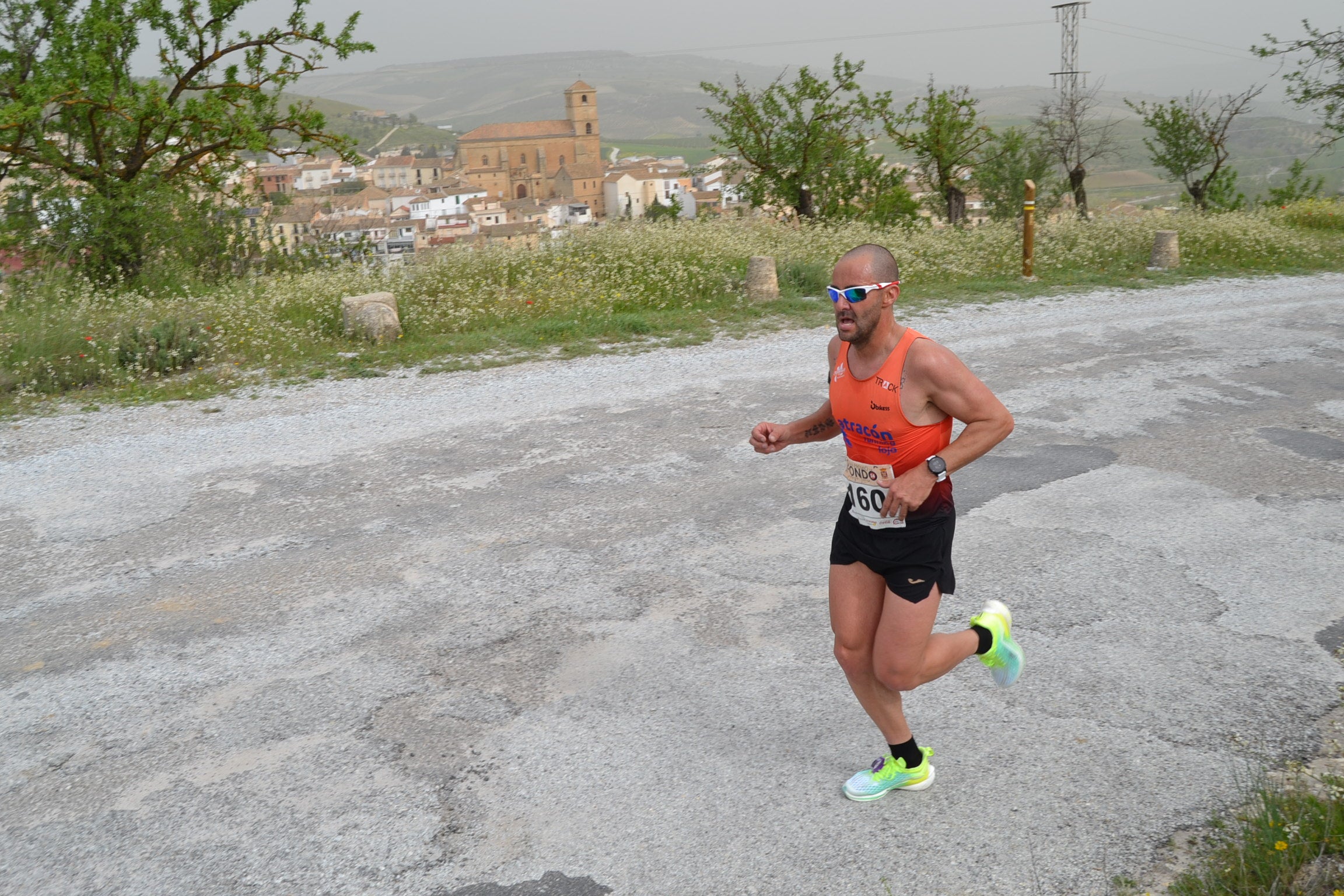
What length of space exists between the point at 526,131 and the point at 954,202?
516 feet

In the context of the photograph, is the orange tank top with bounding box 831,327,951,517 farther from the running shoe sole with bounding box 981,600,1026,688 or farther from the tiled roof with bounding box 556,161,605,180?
the tiled roof with bounding box 556,161,605,180

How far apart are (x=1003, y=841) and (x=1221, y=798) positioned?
792 millimetres

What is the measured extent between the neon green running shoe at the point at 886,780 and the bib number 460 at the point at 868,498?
874 mm

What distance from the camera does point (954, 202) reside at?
23203 mm

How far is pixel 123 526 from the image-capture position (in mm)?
6180

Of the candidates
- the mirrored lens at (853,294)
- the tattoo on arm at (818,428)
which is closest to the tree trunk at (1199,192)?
the tattoo on arm at (818,428)

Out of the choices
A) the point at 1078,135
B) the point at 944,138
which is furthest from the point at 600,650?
the point at 1078,135

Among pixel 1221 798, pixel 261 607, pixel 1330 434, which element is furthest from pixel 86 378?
pixel 1330 434

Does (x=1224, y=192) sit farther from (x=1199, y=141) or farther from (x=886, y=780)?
(x=886, y=780)

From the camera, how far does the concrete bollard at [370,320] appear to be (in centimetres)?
1093

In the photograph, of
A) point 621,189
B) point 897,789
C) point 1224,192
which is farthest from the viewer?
point 621,189

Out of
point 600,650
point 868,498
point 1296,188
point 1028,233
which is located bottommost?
point 600,650

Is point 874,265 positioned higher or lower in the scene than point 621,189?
lower

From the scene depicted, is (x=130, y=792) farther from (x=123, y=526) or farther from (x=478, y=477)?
(x=478, y=477)
